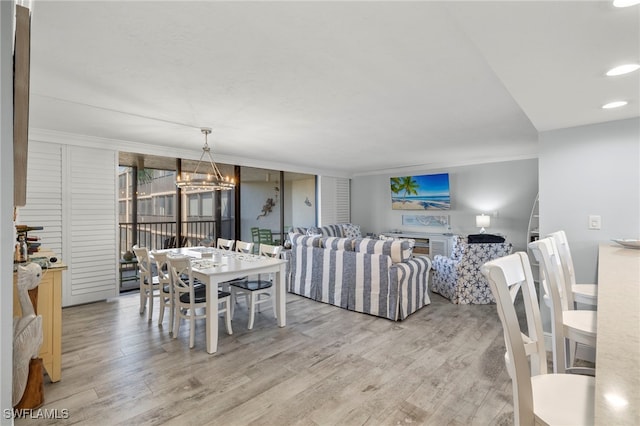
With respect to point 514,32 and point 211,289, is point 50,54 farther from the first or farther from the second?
point 514,32

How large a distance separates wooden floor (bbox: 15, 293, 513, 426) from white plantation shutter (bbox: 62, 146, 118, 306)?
732mm

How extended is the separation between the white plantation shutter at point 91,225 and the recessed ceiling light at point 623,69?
5474mm

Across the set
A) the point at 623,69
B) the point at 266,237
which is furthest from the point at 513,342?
the point at 266,237

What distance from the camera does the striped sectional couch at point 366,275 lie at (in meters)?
3.61

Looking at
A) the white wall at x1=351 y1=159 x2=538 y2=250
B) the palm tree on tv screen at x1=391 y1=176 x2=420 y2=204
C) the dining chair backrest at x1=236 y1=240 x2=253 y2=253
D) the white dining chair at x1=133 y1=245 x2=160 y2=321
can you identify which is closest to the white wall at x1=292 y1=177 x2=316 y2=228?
the white wall at x1=351 y1=159 x2=538 y2=250

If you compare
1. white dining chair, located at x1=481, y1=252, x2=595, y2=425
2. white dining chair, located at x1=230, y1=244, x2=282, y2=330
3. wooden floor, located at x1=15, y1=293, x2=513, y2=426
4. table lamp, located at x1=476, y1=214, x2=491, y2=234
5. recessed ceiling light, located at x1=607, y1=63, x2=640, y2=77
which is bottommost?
wooden floor, located at x1=15, y1=293, x2=513, y2=426

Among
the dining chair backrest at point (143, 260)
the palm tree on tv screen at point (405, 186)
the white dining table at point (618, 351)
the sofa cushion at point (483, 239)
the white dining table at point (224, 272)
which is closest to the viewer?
the white dining table at point (618, 351)

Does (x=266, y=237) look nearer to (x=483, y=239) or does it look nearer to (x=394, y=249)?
(x=394, y=249)

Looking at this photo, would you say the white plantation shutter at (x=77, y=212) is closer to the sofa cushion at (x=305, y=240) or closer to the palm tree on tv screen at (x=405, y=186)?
the sofa cushion at (x=305, y=240)

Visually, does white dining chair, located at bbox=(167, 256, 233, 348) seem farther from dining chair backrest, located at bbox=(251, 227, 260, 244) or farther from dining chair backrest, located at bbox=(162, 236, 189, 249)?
dining chair backrest, located at bbox=(251, 227, 260, 244)

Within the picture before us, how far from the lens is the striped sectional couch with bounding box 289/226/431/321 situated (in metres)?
3.61

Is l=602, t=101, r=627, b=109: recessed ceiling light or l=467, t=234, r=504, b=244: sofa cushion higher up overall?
l=602, t=101, r=627, b=109: recessed ceiling light

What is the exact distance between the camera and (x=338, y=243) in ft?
13.5

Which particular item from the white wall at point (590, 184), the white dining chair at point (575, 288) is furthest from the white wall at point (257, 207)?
the white dining chair at point (575, 288)
